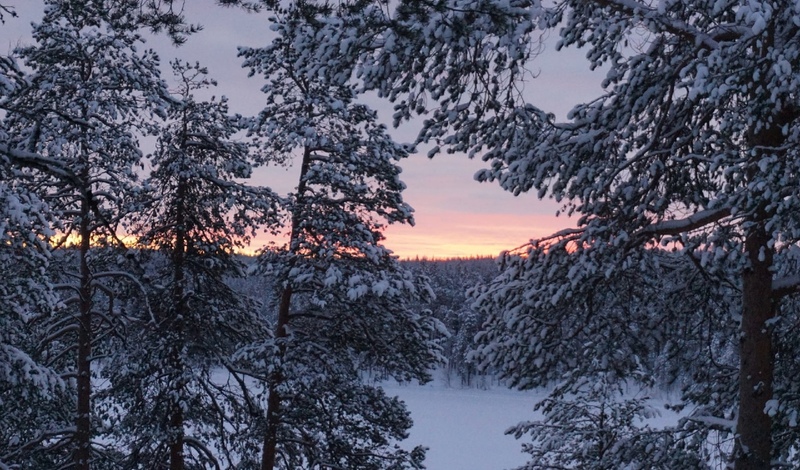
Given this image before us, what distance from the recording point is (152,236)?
12.3 meters

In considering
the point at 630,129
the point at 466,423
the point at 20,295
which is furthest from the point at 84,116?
the point at 466,423

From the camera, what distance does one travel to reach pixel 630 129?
22.6 ft

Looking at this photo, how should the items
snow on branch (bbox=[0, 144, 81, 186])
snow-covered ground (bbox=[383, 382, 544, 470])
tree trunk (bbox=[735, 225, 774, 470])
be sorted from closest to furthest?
snow on branch (bbox=[0, 144, 81, 186]) → tree trunk (bbox=[735, 225, 774, 470]) → snow-covered ground (bbox=[383, 382, 544, 470])

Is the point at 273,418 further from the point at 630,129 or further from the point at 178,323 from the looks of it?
the point at 630,129

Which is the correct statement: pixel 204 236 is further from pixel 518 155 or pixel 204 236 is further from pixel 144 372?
pixel 518 155

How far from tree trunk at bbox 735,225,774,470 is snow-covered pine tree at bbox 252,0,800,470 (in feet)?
0.04

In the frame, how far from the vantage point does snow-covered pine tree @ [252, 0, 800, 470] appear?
17.4ft

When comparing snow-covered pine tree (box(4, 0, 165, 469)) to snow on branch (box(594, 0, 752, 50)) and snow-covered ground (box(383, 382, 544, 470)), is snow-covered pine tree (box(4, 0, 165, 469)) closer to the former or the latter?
snow on branch (box(594, 0, 752, 50))

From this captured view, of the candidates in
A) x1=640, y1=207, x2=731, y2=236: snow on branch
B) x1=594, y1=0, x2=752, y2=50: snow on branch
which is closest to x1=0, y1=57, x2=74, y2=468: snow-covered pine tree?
x1=594, y1=0, x2=752, y2=50: snow on branch

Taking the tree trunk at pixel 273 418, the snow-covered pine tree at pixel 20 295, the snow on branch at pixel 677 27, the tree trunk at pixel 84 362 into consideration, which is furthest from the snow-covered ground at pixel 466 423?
the snow on branch at pixel 677 27

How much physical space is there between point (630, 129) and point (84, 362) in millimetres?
8943

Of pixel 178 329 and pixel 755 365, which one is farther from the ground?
pixel 178 329

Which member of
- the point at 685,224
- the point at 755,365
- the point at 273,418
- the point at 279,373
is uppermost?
the point at 685,224

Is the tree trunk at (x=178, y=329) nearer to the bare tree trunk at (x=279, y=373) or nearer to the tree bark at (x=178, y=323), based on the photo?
the tree bark at (x=178, y=323)
